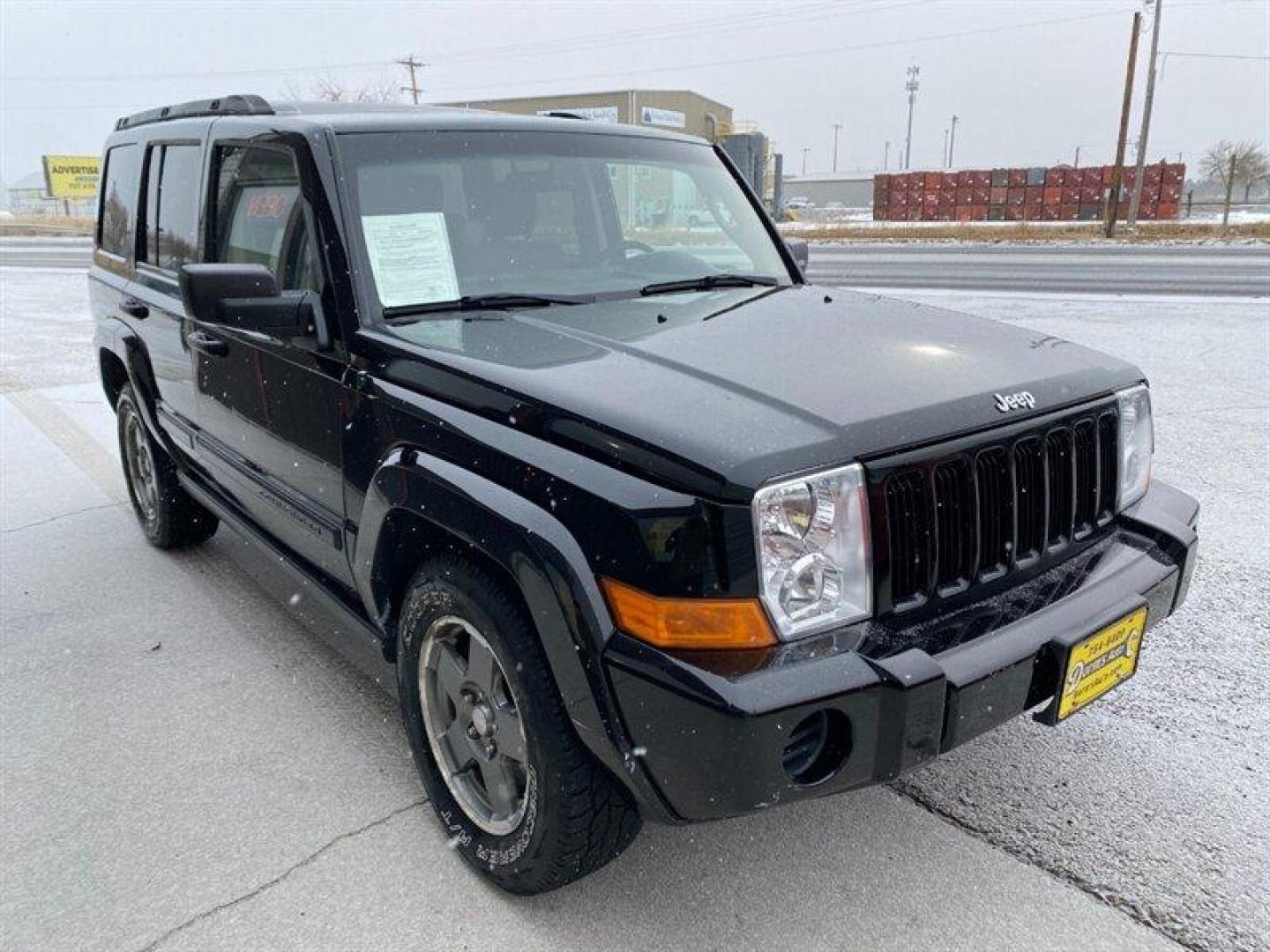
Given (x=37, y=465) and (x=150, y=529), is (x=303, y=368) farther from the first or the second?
(x=37, y=465)

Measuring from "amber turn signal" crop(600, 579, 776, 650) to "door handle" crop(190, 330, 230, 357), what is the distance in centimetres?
222

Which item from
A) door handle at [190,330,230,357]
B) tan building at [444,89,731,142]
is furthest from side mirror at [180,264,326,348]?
tan building at [444,89,731,142]

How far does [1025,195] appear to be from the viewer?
150ft

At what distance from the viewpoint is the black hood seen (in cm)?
193

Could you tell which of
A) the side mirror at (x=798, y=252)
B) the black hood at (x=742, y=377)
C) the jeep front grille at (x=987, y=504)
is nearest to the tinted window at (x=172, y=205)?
the black hood at (x=742, y=377)

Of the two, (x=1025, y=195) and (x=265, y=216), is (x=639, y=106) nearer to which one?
(x=1025, y=195)

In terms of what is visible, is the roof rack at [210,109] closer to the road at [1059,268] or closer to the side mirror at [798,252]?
the side mirror at [798,252]

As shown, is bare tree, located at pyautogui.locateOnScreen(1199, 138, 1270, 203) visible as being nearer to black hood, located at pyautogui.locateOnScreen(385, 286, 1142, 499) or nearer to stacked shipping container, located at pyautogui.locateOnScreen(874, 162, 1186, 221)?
stacked shipping container, located at pyautogui.locateOnScreen(874, 162, 1186, 221)

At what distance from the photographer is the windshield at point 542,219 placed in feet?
9.19

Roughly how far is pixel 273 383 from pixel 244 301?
1.61 feet

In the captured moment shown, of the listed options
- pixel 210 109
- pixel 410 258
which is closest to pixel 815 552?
pixel 410 258

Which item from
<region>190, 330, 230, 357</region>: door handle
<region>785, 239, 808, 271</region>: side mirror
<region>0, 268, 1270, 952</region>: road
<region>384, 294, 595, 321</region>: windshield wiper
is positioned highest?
<region>785, 239, 808, 271</region>: side mirror

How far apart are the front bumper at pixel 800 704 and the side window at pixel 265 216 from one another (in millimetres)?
1658

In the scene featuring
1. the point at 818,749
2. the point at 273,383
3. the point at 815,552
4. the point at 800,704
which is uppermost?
the point at 273,383
